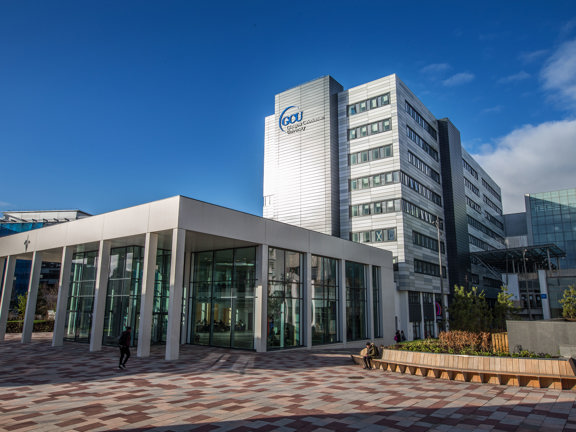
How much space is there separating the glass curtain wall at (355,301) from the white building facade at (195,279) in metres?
0.19

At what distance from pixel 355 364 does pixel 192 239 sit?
10.9 meters

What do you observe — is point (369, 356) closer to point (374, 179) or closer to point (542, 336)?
point (542, 336)

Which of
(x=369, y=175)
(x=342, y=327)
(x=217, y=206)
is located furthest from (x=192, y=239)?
(x=369, y=175)

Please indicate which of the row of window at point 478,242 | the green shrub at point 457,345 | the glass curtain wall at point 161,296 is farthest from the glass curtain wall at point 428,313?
the glass curtain wall at point 161,296

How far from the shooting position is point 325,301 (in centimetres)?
2864

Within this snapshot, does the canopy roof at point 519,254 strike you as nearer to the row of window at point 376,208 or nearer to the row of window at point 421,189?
the row of window at point 421,189

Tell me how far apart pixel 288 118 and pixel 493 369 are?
42272 millimetres

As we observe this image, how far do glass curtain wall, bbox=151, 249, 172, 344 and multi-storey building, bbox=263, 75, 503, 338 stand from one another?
23.8 m

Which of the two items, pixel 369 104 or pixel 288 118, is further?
pixel 288 118

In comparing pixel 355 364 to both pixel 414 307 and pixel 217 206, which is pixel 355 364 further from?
pixel 414 307

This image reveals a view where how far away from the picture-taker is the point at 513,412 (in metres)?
9.39

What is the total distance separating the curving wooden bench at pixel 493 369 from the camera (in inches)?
481

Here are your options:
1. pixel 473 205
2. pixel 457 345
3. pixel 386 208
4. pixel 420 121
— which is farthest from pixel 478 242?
→ pixel 457 345

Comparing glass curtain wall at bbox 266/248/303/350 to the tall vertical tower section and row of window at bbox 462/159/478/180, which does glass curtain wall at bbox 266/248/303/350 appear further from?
row of window at bbox 462/159/478/180
